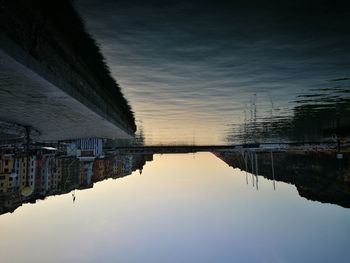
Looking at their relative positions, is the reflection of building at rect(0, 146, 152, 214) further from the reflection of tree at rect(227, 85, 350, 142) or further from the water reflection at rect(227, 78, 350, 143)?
the water reflection at rect(227, 78, 350, 143)

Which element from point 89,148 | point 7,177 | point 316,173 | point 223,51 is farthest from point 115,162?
point 223,51

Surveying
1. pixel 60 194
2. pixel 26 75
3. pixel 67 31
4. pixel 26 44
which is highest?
pixel 67 31

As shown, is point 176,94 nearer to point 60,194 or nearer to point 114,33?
point 114,33

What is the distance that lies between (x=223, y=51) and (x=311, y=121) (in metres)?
16.7

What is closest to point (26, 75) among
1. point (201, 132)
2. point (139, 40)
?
point (139, 40)

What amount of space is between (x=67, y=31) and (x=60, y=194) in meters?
125

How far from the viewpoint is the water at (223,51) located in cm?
845

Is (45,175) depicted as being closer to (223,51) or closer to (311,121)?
(311,121)

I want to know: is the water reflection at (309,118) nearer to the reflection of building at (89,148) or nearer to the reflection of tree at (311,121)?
the reflection of tree at (311,121)

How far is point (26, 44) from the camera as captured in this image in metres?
6.77

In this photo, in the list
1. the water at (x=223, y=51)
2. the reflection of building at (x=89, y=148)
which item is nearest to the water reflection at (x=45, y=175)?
the reflection of building at (x=89, y=148)

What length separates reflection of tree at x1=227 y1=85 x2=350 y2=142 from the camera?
19.3 meters

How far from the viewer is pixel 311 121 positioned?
26141 mm

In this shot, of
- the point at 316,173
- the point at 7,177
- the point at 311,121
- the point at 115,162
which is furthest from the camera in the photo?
the point at 115,162
